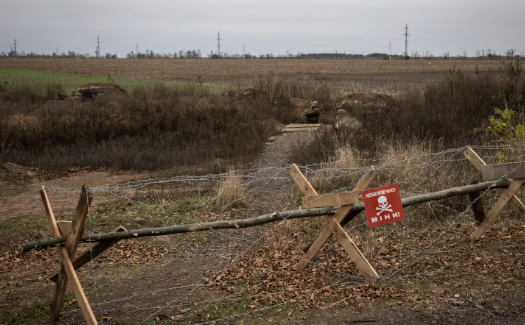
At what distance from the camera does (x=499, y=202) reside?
6.59 m

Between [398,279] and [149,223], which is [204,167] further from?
[398,279]

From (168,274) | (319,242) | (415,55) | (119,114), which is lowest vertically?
(168,274)

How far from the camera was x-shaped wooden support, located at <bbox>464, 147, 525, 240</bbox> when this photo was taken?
6445 millimetres

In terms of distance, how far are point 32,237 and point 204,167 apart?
20.1 ft

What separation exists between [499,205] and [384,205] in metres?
2.16

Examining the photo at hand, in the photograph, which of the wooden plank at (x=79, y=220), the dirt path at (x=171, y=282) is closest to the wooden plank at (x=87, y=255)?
the wooden plank at (x=79, y=220)

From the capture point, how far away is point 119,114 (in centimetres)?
1903

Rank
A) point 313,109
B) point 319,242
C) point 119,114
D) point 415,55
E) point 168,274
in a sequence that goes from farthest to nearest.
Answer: point 415,55 < point 313,109 < point 119,114 < point 168,274 < point 319,242

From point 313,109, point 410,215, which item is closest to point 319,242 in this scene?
point 410,215

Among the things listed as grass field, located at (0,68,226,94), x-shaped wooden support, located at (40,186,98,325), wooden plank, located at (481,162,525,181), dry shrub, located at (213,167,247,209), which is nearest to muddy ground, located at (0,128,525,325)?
x-shaped wooden support, located at (40,186,98,325)

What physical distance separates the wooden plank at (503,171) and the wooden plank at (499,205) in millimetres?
134

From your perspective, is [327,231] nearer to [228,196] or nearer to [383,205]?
[383,205]

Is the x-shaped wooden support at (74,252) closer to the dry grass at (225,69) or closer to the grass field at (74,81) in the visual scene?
the grass field at (74,81)

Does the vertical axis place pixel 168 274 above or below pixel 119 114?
below
